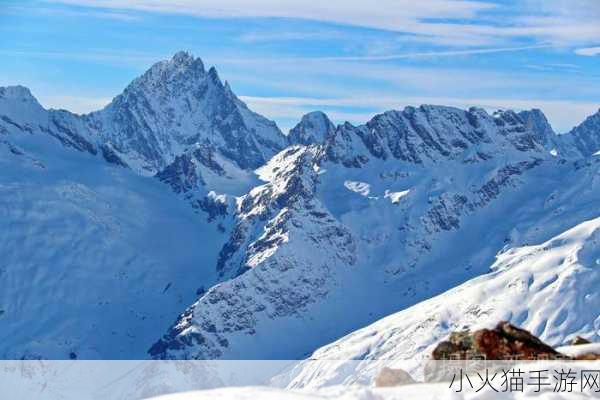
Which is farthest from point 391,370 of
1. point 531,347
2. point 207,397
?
point 207,397

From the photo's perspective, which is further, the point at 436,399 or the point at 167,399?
the point at 167,399

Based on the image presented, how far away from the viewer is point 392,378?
1287 inches

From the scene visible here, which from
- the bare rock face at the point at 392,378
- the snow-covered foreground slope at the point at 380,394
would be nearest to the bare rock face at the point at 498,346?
the bare rock face at the point at 392,378

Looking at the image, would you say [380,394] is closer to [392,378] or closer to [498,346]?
[392,378]

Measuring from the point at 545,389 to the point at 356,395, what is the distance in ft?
15.7

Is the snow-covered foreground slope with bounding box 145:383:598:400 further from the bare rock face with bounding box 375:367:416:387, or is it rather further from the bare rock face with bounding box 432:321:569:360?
the bare rock face with bounding box 432:321:569:360

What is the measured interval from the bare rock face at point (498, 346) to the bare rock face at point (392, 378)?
122cm

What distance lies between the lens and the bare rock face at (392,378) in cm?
3256

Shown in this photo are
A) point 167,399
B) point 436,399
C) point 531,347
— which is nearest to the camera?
point 436,399

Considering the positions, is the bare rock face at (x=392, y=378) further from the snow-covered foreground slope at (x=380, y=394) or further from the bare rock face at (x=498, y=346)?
the snow-covered foreground slope at (x=380, y=394)

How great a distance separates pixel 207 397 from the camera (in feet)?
95.7

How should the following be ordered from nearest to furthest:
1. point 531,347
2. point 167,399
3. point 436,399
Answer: point 436,399, point 167,399, point 531,347

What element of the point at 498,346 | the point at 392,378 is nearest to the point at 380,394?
the point at 392,378

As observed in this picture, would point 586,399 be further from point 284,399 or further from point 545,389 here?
point 284,399
